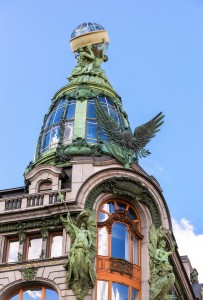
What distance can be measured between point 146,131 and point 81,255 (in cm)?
1133

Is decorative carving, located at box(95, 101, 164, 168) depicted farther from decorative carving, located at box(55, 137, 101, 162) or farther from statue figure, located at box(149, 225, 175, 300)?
statue figure, located at box(149, 225, 175, 300)

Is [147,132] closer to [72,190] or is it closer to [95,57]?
[72,190]

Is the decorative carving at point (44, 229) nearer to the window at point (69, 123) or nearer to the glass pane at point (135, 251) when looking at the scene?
the glass pane at point (135, 251)

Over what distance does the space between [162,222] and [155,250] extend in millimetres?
2073

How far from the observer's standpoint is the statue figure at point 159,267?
122 feet

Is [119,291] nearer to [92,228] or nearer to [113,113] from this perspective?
[92,228]

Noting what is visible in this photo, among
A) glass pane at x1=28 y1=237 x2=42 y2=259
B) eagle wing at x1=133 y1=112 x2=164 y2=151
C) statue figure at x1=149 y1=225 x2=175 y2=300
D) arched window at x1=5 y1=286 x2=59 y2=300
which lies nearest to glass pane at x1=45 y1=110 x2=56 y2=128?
eagle wing at x1=133 y1=112 x2=164 y2=151

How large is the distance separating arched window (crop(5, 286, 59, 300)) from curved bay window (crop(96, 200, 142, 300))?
8.02 ft

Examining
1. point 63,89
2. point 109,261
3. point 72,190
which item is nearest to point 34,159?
point 63,89

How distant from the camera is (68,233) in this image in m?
37.4

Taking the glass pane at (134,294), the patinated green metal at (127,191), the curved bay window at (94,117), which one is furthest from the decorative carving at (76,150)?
the glass pane at (134,294)

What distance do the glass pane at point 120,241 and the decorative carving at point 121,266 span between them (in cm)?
46

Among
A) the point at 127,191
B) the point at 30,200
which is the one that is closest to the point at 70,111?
the point at 30,200

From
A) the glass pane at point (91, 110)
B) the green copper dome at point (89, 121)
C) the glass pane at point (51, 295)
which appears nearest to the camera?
the glass pane at point (51, 295)
